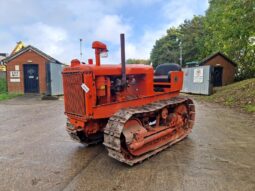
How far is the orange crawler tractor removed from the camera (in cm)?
410

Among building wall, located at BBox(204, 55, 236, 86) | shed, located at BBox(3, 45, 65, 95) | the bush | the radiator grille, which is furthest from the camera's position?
building wall, located at BBox(204, 55, 236, 86)

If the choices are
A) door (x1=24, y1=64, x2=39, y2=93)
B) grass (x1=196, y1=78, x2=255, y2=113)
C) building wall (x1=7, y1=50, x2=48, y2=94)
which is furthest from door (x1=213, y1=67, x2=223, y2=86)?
door (x1=24, y1=64, x2=39, y2=93)

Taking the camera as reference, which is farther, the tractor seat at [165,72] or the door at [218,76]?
the door at [218,76]

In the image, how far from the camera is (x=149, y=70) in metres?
5.18

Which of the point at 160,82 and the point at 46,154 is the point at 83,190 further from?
the point at 160,82

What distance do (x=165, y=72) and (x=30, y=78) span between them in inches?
541

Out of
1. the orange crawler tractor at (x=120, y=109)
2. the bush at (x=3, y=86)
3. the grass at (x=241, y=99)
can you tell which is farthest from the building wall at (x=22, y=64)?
the orange crawler tractor at (x=120, y=109)

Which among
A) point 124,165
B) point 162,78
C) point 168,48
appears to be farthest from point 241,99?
point 168,48

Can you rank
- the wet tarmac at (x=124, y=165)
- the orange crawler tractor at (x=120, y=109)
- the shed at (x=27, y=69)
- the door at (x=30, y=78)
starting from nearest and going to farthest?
the wet tarmac at (x=124, y=165) → the orange crawler tractor at (x=120, y=109) → the shed at (x=27, y=69) → the door at (x=30, y=78)

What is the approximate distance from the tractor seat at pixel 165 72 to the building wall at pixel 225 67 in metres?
14.9

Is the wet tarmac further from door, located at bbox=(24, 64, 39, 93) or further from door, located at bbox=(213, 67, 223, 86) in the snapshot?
door, located at bbox=(213, 67, 223, 86)

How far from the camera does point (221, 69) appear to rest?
2075 centimetres

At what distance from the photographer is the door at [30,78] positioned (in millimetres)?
17281

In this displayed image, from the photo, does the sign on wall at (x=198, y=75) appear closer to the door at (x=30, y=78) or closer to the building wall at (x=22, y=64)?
the building wall at (x=22, y=64)
